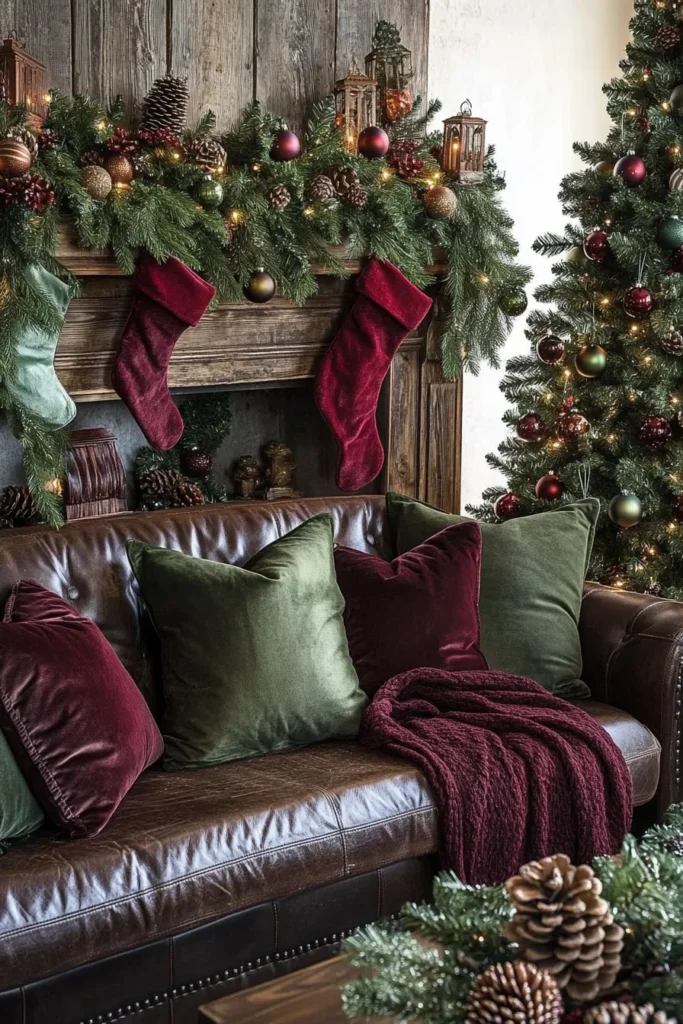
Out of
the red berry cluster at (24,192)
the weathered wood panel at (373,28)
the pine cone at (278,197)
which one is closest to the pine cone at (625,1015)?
the red berry cluster at (24,192)

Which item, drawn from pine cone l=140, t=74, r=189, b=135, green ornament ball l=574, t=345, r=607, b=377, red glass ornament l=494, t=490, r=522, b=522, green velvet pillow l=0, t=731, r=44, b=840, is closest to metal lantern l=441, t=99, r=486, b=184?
green ornament ball l=574, t=345, r=607, b=377

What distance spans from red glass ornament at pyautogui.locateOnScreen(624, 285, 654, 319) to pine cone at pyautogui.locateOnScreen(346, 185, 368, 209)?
0.81 m

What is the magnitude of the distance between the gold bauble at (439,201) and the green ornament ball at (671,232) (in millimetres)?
588

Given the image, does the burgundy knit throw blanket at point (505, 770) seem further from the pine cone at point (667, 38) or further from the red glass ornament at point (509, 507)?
the pine cone at point (667, 38)

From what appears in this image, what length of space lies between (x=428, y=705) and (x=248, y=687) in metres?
0.40

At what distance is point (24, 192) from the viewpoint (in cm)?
250

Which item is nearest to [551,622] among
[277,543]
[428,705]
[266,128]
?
[428,705]

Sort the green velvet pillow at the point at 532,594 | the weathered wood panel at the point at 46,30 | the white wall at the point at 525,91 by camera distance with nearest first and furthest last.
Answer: the green velvet pillow at the point at 532,594 < the weathered wood panel at the point at 46,30 < the white wall at the point at 525,91

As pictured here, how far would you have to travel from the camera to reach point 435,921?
1.35 meters

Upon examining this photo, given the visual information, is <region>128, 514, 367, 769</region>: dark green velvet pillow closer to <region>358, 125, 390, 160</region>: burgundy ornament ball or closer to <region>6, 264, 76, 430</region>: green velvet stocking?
<region>6, 264, 76, 430</region>: green velvet stocking

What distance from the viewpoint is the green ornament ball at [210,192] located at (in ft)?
9.36

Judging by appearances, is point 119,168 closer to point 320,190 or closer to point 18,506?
point 320,190

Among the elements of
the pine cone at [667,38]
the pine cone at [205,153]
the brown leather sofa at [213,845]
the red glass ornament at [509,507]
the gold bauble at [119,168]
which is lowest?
the brown leather sofa at [213,845]

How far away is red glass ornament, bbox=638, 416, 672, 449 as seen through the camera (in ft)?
10.9
